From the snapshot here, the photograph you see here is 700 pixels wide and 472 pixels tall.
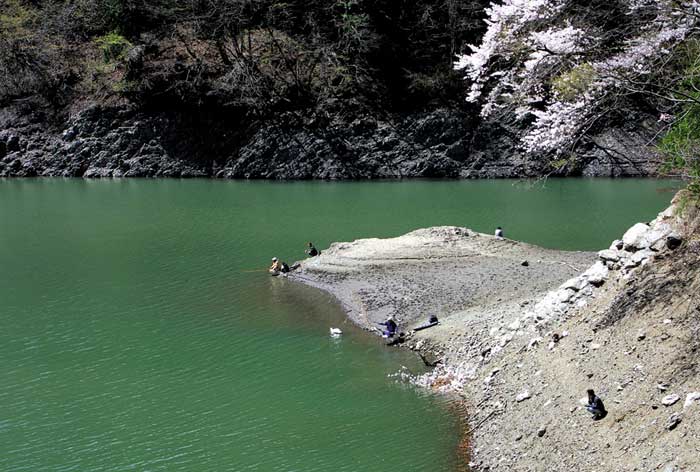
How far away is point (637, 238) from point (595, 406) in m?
4.66

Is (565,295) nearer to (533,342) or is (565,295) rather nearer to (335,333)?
(533,342)

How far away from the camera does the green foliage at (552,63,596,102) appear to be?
38.4 feet

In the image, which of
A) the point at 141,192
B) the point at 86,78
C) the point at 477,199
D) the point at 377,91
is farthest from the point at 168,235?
the point at 86,78

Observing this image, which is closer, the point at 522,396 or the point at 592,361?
the point at 592,361

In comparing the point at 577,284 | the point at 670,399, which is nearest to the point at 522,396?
the point at 577,284

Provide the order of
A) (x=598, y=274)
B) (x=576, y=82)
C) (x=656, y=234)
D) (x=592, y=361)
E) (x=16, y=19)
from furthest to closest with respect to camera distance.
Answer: (x=16, y=19), (x=598, y=274), (x=656, y=234), (x=592, y=361), (x=576, y=82)

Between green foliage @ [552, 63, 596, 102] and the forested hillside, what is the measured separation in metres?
47.9

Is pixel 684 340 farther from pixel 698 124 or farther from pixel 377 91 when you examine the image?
pixel 377 91

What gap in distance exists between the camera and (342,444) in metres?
13.7

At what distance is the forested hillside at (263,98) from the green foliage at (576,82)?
47.9 m

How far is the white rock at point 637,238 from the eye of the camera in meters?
14.2

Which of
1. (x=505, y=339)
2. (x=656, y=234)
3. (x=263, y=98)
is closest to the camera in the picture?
(x=656, y=234)

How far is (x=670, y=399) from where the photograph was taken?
10.5 meters

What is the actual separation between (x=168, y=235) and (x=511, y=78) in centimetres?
2654
